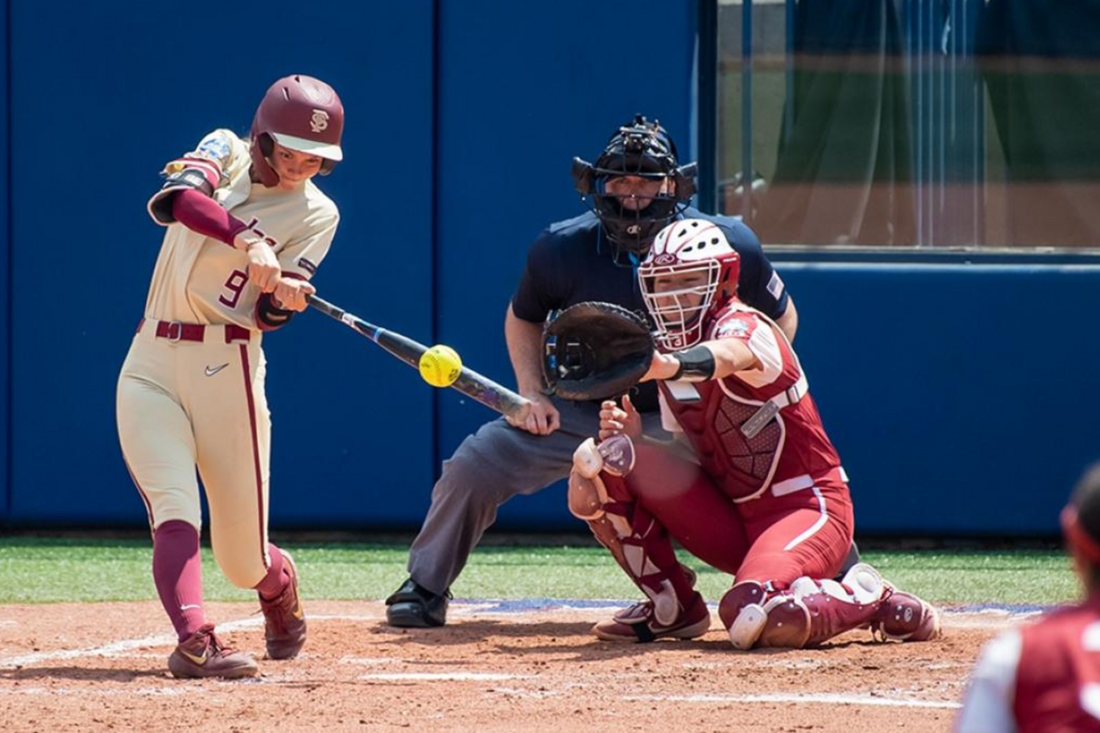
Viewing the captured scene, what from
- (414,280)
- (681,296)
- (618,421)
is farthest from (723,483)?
(414,280)

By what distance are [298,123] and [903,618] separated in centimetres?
221

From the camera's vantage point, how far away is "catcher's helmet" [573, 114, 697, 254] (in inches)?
233

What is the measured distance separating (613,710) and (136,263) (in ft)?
15.8

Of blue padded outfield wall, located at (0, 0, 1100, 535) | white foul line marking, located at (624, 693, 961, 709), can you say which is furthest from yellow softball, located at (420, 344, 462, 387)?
blue padded outfield wall, located at (0, 0, 1100, 535)

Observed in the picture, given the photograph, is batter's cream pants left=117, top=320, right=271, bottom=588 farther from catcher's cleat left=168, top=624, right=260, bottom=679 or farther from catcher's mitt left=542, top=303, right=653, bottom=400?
catcher's mitt left=542, top=303, right=653, bottom=400

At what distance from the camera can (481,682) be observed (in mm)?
4723

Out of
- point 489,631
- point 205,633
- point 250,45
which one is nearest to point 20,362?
point 250,45

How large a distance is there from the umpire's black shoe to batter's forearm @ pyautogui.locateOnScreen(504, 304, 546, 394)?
0.73 meters

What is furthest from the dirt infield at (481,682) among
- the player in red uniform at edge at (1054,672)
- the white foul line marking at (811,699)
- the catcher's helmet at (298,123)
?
the player in red uniform at edge at (1054,672)

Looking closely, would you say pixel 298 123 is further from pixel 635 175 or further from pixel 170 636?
pixel 170 636

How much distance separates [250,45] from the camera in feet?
27.2

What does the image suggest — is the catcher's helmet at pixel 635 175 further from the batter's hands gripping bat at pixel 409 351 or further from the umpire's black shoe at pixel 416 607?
the umpire's black shoe at pixel 416 607

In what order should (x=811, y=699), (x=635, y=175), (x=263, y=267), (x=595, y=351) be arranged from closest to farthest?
1. (x=811, y=699)
2. (x=263, y=267)
3. (x=595, y=351)
4. (x=635, y=175)

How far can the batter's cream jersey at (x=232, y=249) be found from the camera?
5.02 metres
